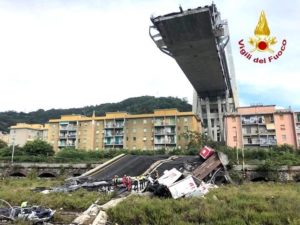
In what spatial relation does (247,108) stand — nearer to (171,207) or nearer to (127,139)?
(127,139)

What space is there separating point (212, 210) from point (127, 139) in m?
56.3

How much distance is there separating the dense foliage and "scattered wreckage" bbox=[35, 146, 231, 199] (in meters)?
64.0

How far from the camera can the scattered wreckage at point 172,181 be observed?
13.1 m

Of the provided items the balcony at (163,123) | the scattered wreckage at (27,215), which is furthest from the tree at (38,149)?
the scattered wreckage at (27,215)

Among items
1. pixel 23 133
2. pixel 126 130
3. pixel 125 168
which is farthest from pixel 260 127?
pixel 23 133

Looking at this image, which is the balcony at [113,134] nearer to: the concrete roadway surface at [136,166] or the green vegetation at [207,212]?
the concrete roadway surface at [136,166]

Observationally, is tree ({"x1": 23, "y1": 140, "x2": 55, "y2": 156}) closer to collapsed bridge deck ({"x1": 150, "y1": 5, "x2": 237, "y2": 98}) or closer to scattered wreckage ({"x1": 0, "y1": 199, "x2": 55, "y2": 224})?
collapsed bridge deck ({"x1": 150, "y1": 5, "x2": 237, "y2": 98})

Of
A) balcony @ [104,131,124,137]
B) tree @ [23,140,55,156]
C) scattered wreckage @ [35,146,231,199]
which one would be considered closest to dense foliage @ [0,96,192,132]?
balcony @ [104,131,124,137]

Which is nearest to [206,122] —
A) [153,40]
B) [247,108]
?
[247,108]

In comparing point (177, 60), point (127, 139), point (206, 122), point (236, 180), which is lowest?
point (236, 180)

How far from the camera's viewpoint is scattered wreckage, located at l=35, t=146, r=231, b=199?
1309cm

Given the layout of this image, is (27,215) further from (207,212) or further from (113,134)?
(113,134)

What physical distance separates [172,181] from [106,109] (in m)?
92.9

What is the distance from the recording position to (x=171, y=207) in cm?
1004
